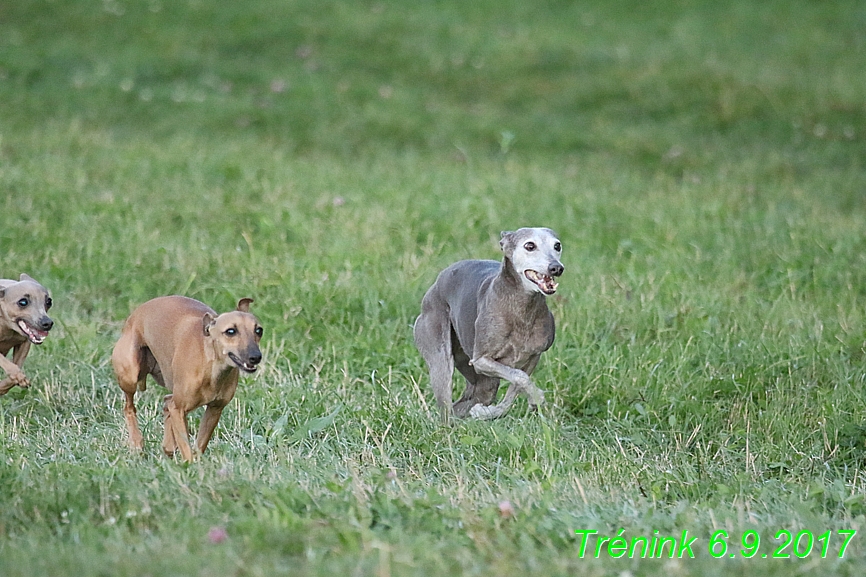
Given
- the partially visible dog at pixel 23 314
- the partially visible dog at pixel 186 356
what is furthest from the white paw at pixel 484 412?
the partially visible dog at pixel 23 314

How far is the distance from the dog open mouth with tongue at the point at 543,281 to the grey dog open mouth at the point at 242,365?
180cm

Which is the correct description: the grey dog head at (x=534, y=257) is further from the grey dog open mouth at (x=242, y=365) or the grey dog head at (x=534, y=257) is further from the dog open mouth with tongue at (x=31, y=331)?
the dog open mouth with tongue at (x=31, y=331)

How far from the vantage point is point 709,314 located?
8.40 metres

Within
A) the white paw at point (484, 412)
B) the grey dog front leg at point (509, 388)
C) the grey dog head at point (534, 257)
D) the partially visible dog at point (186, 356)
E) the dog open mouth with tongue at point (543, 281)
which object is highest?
the grey dog head at point (534, 257)

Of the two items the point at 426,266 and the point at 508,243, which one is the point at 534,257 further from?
the point at 426,266

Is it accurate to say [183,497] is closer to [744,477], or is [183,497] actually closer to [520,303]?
[520,303]

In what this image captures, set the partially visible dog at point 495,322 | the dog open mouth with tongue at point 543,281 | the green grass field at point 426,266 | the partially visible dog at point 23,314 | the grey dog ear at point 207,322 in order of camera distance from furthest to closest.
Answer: the partially visible dog at point 495,322 < the dog open mouth with tongue at point 543,281 < the partially visible dog at point 23,314 < the grey dog ear at point 207,322 < the green grass field at point 426,266

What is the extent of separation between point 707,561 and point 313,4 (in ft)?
57.0

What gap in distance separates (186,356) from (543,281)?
198 centimetres

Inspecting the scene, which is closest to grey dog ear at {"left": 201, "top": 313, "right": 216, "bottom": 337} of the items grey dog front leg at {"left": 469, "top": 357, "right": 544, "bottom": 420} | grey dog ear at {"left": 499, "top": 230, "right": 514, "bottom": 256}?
grey dog front leg at {"left": 469, "top": 357, "right": 544, "bottom": 420}

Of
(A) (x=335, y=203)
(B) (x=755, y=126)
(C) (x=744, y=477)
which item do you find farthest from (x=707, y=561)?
(B) (x=755, y=126)

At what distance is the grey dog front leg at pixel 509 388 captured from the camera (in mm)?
6254

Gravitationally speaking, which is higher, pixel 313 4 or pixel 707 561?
pixel 313 4

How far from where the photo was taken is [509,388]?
21.2ft
